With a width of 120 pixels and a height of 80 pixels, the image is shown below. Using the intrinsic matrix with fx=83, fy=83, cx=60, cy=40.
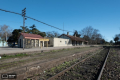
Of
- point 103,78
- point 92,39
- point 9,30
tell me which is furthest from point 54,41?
point 92,39

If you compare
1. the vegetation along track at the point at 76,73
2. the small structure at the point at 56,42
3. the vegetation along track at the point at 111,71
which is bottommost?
the vegetation along track at the point at 111,71

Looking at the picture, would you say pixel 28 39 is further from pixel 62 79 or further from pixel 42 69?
pixel 62 79

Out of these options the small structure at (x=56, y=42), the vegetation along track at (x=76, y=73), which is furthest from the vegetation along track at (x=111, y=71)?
the small structure at (x=56, y=42)

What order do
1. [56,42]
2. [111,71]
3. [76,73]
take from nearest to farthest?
[76,73]
[111,71]
[56,42]

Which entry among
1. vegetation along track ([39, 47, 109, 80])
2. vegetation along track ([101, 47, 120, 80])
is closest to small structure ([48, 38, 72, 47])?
vegetation along track ([101, 47, 120, 80])

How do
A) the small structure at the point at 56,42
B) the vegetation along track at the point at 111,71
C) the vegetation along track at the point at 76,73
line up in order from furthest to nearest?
1. the small structure at the point at 56,42
2. the vegetation along track at the point at 111,71
3. the vegetation along track at the point at 76,73

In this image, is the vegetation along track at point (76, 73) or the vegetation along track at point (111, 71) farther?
the vegetation along track at point (111, 71)

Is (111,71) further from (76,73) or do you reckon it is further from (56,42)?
(56,42)

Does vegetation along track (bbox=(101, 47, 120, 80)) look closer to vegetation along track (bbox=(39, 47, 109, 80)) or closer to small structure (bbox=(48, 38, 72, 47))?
vegetation along track (bbox=(39, 47, 109, 80))

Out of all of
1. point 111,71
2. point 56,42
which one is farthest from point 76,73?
point 56,42

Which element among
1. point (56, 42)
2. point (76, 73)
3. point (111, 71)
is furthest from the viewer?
point (56, 42)

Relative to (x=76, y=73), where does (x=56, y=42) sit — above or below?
above

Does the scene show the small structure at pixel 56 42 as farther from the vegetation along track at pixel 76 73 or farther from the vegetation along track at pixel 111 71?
the vegetation along track at pixel 76 73

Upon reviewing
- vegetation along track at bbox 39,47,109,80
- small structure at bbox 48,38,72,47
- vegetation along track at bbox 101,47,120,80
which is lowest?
vegetation along track at bbox 101,47,120,80
